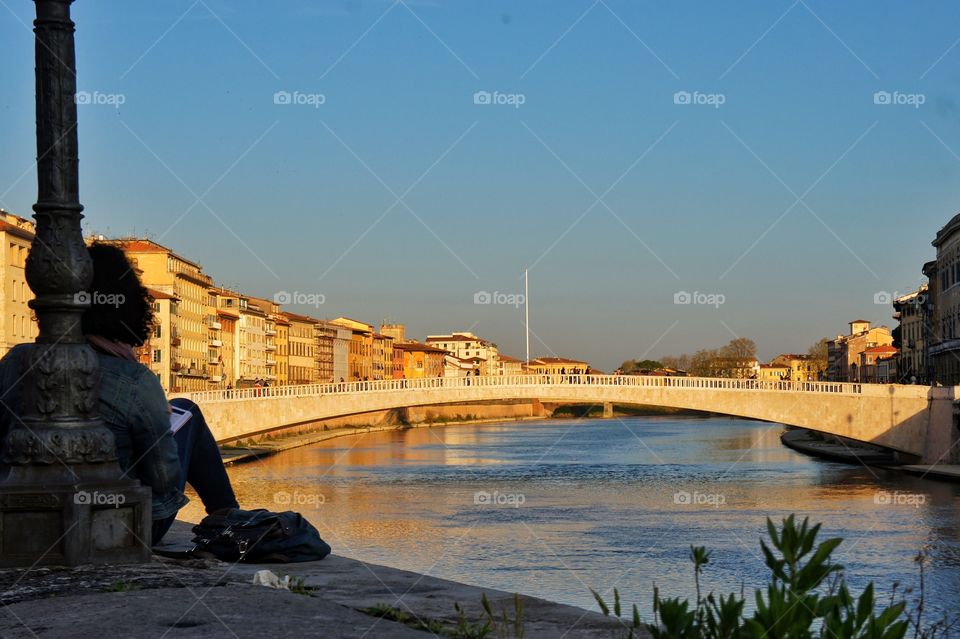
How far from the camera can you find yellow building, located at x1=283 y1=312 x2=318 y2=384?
90438 mm

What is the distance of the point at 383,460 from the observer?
134ft

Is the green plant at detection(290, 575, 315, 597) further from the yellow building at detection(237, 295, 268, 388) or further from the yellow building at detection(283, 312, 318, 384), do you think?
the yellow building at detection(283, 312, 318, 384)

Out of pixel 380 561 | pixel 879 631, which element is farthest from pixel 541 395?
pixel 879 631

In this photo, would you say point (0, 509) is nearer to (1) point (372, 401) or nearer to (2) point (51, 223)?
(2) point (51, 223)

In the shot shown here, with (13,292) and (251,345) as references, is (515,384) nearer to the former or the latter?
(13,292)

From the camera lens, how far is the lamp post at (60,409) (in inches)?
180

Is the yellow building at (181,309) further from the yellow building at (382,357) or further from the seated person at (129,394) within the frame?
the seated person at (129,394)

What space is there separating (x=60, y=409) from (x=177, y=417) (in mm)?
617

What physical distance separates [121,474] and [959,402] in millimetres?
32886

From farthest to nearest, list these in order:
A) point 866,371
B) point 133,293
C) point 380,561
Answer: point 866,371
point 380,561
point 133,293

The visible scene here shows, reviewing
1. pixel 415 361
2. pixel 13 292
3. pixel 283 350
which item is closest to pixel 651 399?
pixel 13 292

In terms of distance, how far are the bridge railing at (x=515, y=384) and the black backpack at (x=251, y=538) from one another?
1323 inches

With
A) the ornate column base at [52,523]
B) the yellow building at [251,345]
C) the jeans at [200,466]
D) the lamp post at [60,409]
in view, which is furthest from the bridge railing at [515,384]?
the yellow building at [251,345]

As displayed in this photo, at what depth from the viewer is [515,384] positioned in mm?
39438
